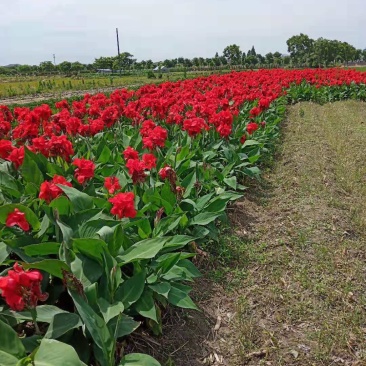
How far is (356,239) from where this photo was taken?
172 inches

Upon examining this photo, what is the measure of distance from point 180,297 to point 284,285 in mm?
1263

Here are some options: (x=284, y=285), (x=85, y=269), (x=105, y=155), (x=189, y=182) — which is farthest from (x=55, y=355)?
(x=105, y=155)

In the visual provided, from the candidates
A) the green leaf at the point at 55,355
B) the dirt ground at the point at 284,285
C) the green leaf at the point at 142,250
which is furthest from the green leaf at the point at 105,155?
the green leaf at the point at 55,355

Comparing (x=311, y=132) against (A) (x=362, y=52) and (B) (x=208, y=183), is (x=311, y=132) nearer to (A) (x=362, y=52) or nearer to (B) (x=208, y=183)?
(B) (x=208, y=183)

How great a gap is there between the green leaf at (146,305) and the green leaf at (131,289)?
11cm

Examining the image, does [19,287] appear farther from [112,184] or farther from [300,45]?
[300,45]

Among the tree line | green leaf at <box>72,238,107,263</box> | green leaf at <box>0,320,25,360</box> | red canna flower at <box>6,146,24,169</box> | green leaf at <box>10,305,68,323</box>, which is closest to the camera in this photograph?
green leaf at <box>0,320,25,360</box>

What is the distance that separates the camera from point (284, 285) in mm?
3561

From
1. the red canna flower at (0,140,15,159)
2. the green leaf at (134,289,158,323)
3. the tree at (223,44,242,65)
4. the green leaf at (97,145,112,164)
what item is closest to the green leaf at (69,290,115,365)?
the green leaf at (134,289,158,323)

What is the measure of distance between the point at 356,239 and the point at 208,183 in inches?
68.5

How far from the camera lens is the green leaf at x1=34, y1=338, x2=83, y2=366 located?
171 cm

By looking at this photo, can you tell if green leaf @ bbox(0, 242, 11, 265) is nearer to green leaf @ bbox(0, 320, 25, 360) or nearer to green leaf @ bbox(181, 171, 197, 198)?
green leaf @ bbox(0, 320, 25, 360)

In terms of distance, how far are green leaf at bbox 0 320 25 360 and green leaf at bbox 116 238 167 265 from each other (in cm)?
77

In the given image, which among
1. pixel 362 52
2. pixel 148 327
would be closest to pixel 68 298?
pixel 148 327
